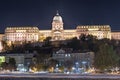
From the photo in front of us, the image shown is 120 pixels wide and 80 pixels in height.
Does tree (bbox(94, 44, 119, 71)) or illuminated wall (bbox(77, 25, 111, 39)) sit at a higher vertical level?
illuminated wall (bbox(77, 25, 111, 39))

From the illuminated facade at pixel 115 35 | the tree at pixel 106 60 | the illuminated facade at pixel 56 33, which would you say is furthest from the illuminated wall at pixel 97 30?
the tree at pixel 106 60

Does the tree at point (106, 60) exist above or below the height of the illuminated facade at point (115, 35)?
below

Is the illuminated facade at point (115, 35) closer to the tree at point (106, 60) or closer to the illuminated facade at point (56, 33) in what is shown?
the illuminated facade at point (56, 33)

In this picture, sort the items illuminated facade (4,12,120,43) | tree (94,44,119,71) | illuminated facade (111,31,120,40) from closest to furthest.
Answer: tree (94,44,119,71) < illuminated facade (111,31,120,40) < illuminated facade (4,12,120,43)

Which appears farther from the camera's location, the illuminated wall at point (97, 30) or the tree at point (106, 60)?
the illuminated wall at point (97, 30)

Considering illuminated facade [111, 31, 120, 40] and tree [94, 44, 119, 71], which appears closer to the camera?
tree [94, 44, 119, 71]

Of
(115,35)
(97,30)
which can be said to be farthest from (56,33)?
(115,35)

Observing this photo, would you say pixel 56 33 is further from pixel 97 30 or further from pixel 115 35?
pixel 115 35

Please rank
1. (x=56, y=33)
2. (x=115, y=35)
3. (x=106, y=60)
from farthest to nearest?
1. (x=56, y=33)
2. (x=115, y=35)
3. (x=106, y=60)

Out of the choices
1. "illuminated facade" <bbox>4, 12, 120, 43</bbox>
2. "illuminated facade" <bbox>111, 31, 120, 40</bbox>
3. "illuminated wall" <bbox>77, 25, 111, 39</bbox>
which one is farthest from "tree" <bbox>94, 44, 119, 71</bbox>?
"illuminated facade" <bbox>111, 31, 120, 40</bbox>

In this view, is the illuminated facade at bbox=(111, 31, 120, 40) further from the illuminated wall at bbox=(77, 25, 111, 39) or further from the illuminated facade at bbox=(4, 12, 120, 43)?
the illuminated wall at bbox=(77, 25, 111, 39)

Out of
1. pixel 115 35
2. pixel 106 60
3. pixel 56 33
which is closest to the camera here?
pixel 106 60

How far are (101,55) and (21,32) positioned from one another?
363 ft

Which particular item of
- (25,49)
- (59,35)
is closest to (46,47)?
(25,49)
